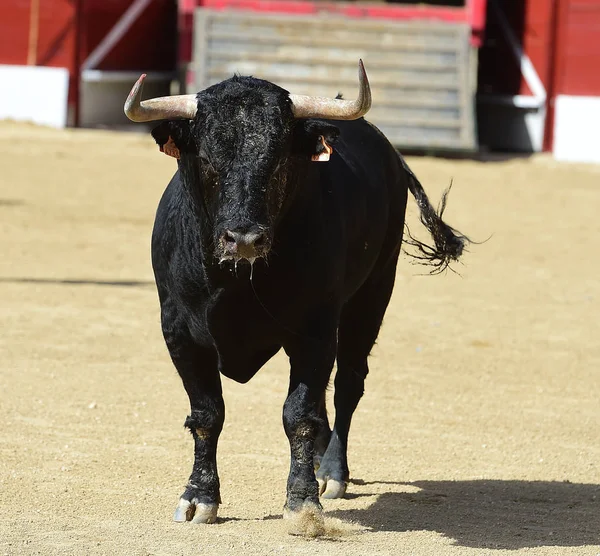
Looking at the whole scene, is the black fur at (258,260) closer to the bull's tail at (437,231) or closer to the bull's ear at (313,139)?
the bull's ear at (313,139)

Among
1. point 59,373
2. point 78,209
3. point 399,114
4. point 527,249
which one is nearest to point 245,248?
point 59,373

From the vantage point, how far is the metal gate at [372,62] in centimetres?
1822

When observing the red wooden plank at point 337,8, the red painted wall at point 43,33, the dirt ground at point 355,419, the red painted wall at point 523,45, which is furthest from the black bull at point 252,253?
the red painted wall at point 523,45

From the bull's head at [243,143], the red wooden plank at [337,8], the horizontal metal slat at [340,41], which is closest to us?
the bull's head at [243,143]

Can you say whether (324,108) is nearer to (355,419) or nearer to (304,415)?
(304,415)

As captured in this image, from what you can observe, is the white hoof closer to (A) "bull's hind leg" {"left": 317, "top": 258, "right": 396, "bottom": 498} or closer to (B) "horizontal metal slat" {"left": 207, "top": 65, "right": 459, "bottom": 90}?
(A) "bull's hind leg" {"left": 317, "top": 258, "right": 396, "bottom": 498}

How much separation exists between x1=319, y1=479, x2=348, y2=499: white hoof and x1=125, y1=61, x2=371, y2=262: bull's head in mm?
1414

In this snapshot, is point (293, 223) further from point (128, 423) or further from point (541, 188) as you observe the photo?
point (541, 188)

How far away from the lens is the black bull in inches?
177

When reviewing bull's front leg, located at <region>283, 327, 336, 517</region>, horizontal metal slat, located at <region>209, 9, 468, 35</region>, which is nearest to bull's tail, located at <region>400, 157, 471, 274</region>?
bull's front leg, located at <region>283, 327, 336, 517</region>

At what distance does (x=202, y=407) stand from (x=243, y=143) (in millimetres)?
1121

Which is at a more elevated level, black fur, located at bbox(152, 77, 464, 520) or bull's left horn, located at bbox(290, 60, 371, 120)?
bull's left horn, located at bbox(290, 60, 371, 120)

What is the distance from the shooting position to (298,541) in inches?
181

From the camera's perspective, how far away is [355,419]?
6875 millimetres
